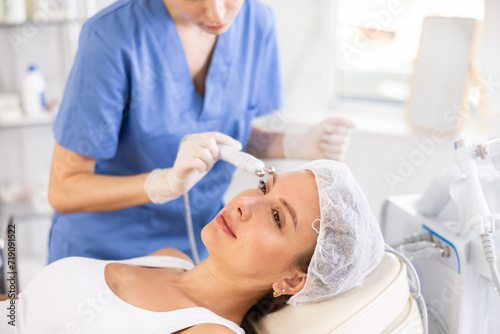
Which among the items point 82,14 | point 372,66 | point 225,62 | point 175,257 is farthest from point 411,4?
point 175,257

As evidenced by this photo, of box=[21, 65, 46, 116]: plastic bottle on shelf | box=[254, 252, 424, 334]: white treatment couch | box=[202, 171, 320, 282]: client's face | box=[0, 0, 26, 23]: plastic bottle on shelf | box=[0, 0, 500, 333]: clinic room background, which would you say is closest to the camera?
box=[254, 252, 424, 334]: white treatment couch

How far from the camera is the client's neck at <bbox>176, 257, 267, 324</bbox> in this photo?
4.28ft

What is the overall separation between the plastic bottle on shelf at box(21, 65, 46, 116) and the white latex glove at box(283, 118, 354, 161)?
1480 mm

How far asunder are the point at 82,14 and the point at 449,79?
5.62ft

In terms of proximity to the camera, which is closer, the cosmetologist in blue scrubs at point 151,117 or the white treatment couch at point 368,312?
the white treatment couch at point 368,312

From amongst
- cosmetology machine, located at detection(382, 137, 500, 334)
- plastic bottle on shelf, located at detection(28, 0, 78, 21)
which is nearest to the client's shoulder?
cosmetology machine, located at detection(382, 137, 500, 334)

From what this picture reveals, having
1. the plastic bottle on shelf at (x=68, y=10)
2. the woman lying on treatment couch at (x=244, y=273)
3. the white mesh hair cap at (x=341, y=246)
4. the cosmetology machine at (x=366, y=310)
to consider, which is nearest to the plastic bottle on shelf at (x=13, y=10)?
the plastic bottle on shelf at (x=68, y=10)

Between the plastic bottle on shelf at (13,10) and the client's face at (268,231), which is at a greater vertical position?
the plastic bottle on shelf at (13,10)

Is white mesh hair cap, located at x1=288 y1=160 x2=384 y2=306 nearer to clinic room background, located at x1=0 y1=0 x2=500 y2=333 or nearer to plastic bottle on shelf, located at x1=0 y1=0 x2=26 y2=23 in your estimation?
clinic room background, located at x1=0 y1=0 x2=500 y2=333

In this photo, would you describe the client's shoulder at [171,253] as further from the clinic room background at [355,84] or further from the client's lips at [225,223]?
the clinic room background at [355,84]

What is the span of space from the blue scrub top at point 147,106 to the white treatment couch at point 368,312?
54 cm

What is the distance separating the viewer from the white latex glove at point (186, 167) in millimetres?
1293

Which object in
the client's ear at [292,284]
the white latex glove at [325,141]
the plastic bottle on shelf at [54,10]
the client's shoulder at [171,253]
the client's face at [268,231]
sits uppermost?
the plastic bottle on shelf at [54,10]

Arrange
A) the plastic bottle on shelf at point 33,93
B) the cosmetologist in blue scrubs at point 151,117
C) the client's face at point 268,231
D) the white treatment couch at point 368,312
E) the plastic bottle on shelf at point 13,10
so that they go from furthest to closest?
1. the plastic bottle on shelf at point 33,93
2. the plastic bottle on shelf at point 13,10
3. the cosmetologist in blue scrubs at point 151,117
4. the client's face at point 268,231
5. the white treatment couch at point 368,312
